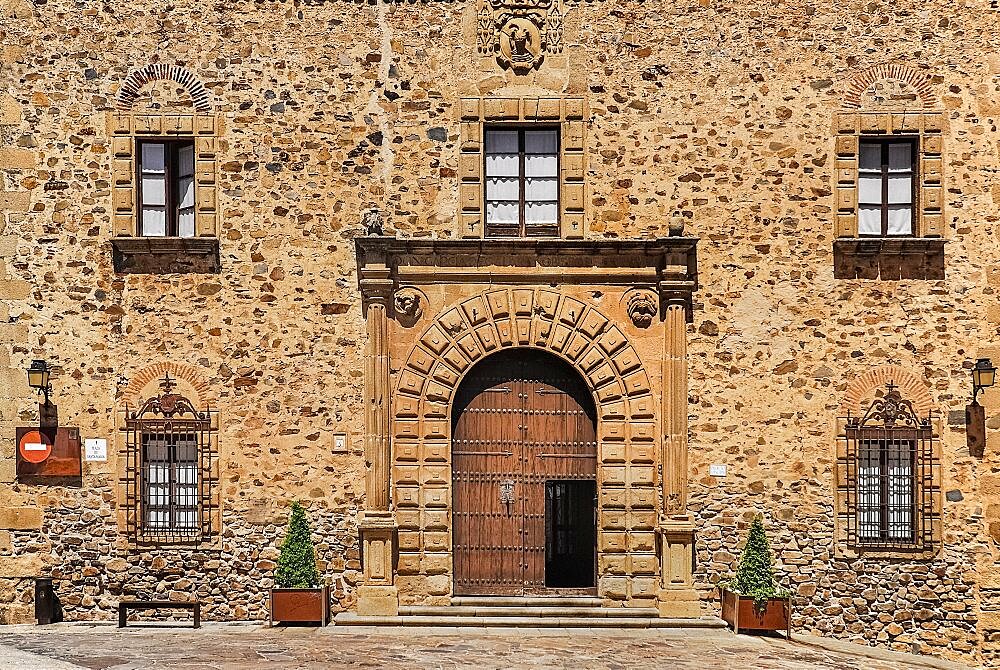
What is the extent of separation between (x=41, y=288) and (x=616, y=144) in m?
6.74

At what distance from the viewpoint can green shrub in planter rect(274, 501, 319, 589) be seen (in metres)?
12.7

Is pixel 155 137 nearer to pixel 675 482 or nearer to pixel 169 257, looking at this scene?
pixel 169 257

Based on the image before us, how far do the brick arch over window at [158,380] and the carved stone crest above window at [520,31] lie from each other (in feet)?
16.2

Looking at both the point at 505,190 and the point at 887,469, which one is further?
the point at 505,190

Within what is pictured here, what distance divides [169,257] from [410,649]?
523 centimetres

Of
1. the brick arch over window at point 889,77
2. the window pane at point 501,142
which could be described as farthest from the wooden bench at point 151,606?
the brick arch over window at point 889,77

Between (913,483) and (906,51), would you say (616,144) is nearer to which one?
(906,51)

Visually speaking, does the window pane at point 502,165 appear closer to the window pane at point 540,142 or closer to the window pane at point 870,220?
the window pane at point 540,142

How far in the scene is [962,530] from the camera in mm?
13148

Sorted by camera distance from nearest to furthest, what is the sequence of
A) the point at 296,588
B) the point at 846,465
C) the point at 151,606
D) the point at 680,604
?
the point at 151,606
the point at 296,588
the point at 680,604
the point at 846,465

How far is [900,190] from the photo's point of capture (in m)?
13.5

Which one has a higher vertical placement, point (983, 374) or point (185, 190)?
point (185, 190)

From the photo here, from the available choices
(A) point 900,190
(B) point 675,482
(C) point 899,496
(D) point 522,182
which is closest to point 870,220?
(A) point 900,190

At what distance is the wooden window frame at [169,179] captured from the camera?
43.9ft
